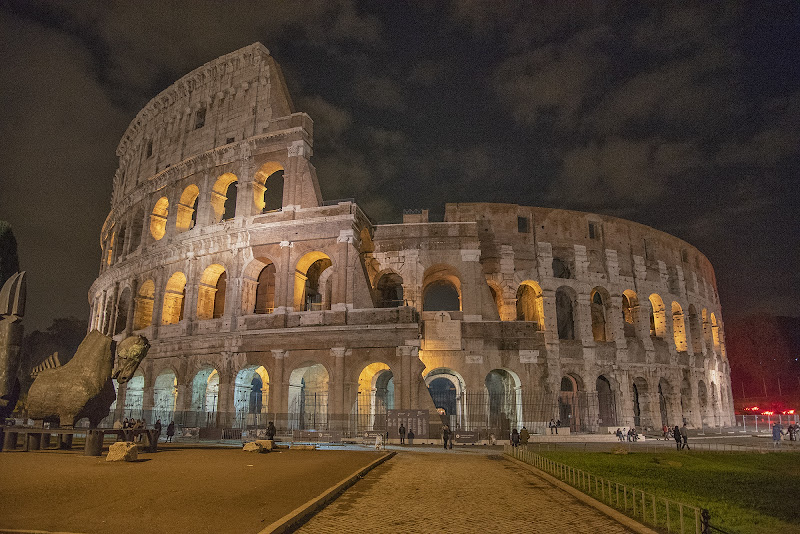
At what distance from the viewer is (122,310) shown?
3072 centimetres

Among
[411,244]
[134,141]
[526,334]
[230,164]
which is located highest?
[134,141]

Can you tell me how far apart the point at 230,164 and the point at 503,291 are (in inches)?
623

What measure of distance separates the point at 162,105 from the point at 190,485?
2883 cm

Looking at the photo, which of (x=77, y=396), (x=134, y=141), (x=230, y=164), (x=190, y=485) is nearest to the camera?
(x=190, y=485)

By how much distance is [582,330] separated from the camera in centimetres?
2877

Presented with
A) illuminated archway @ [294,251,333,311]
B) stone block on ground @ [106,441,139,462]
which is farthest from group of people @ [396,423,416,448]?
stone block on ground @ [106,441,139,462]

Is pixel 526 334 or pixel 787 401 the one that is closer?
pixel 526 334

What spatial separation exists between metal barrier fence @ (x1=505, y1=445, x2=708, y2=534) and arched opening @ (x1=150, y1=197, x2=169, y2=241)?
24922 mm

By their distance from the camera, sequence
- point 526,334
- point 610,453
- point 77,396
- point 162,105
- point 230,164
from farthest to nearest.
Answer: point 162,105 → point 230,164 → point 526,334 → point 610,453 → point 77,396

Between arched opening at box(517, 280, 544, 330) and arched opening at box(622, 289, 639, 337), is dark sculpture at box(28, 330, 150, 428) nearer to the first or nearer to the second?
arched opening at box(517, 280, 544, 330)

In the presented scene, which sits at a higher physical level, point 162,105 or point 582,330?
point 162,105

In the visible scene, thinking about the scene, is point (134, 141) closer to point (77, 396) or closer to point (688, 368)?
point (77, 396)

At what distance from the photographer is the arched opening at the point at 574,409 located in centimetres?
2654

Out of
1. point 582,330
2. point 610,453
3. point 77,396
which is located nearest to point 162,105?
point 77,396
